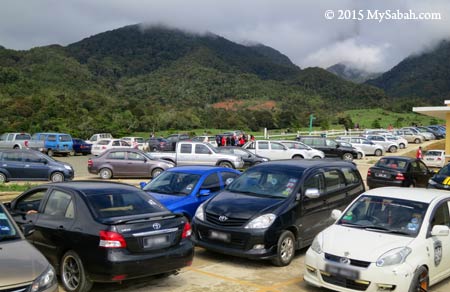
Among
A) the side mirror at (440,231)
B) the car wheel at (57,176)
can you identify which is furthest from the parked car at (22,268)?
the car wheel at (57,176)

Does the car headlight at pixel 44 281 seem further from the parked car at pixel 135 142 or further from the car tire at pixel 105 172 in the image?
the parked car at pixel 135 142

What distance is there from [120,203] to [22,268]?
7.23ft

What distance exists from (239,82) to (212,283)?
430 ft

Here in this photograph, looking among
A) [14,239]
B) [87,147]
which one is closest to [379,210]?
[14,239]

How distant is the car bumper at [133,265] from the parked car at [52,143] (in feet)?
107

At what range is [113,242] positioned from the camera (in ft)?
20.3

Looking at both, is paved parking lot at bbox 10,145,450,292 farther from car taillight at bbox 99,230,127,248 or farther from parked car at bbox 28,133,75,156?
parked car at bbox 28,133,75,156

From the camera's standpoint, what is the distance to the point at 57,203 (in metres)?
7.02

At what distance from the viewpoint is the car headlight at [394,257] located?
6246 mm

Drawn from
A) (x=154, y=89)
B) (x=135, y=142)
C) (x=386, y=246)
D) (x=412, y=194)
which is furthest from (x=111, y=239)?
(x=154, y=89)

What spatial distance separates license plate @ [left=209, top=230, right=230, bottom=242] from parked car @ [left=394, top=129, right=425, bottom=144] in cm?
4908

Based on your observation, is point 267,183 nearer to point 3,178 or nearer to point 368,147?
point 3,178

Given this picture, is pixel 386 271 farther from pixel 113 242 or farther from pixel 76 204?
pixel 76 204

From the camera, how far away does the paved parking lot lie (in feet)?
23.1
